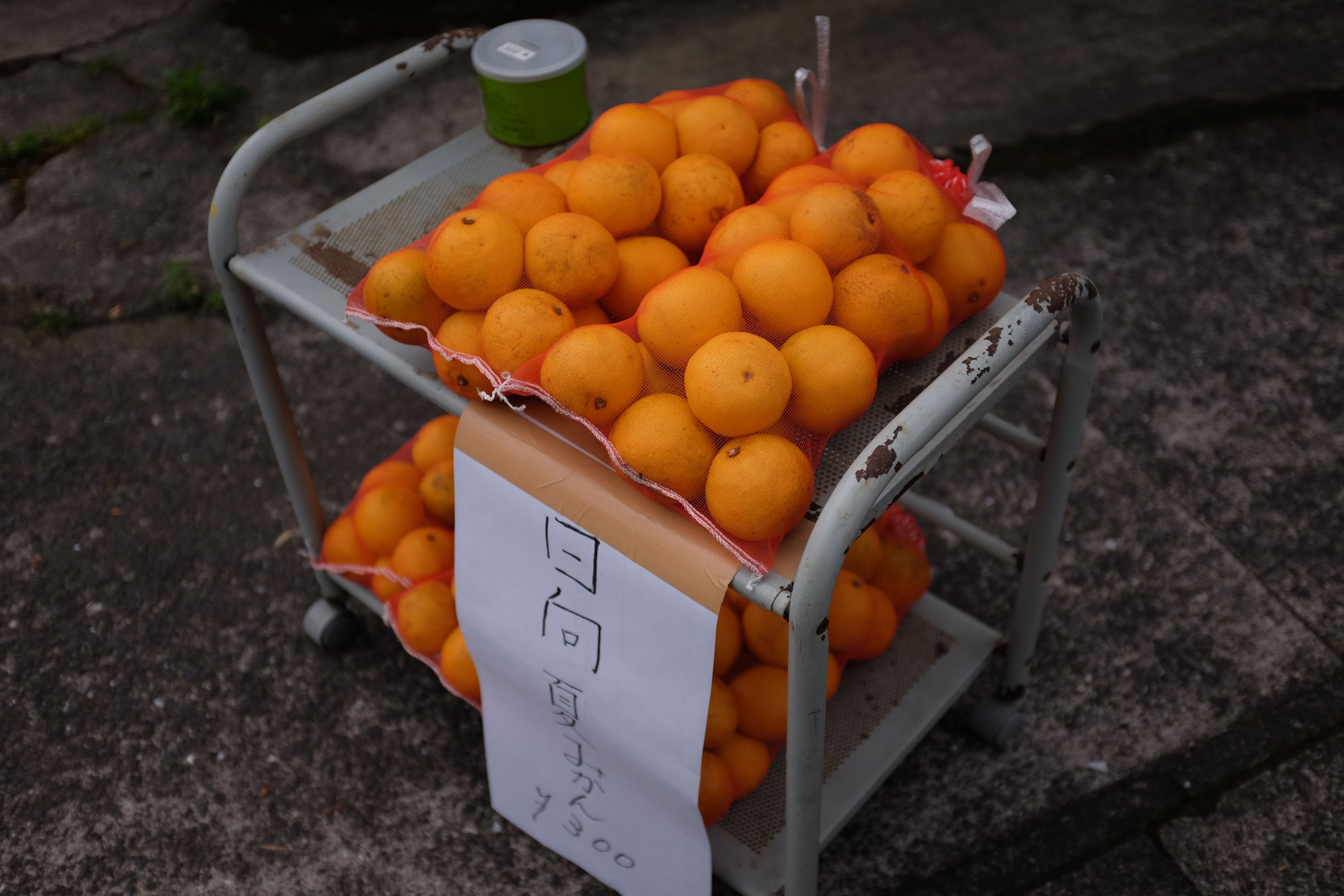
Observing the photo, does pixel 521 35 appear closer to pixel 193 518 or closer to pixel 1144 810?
pixel 193 518

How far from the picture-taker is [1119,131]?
3.57 meters

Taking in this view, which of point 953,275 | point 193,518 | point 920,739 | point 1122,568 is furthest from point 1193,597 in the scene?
point 193,518

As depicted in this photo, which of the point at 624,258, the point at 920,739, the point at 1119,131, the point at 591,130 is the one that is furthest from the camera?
the point at 1119,131

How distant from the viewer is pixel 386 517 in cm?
206

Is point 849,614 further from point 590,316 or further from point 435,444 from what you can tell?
point 435,444

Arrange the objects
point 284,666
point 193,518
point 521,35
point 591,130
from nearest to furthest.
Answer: point 591,130
point 521,35
point 284,666
point 193,518

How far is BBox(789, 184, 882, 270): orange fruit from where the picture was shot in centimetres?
135

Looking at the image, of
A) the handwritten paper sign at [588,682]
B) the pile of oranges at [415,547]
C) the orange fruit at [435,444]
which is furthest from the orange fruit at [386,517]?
the handwritten paper sign at [588,682]

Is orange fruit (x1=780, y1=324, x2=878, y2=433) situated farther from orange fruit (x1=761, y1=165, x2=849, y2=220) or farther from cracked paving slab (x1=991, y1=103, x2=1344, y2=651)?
cracked paving slab (x1=991, y1=103, x2=1344, y2=651)

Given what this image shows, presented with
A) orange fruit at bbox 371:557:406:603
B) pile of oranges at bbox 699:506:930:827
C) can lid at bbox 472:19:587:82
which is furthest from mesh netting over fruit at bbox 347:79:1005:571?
orange fruit at bbox 371:557:406:603

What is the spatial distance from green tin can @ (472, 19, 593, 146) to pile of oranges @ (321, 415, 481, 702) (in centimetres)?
56

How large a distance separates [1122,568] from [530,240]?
5.67 feet

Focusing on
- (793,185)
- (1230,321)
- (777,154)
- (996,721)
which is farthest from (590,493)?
(1230,321)

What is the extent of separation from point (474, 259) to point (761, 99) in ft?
1.88
